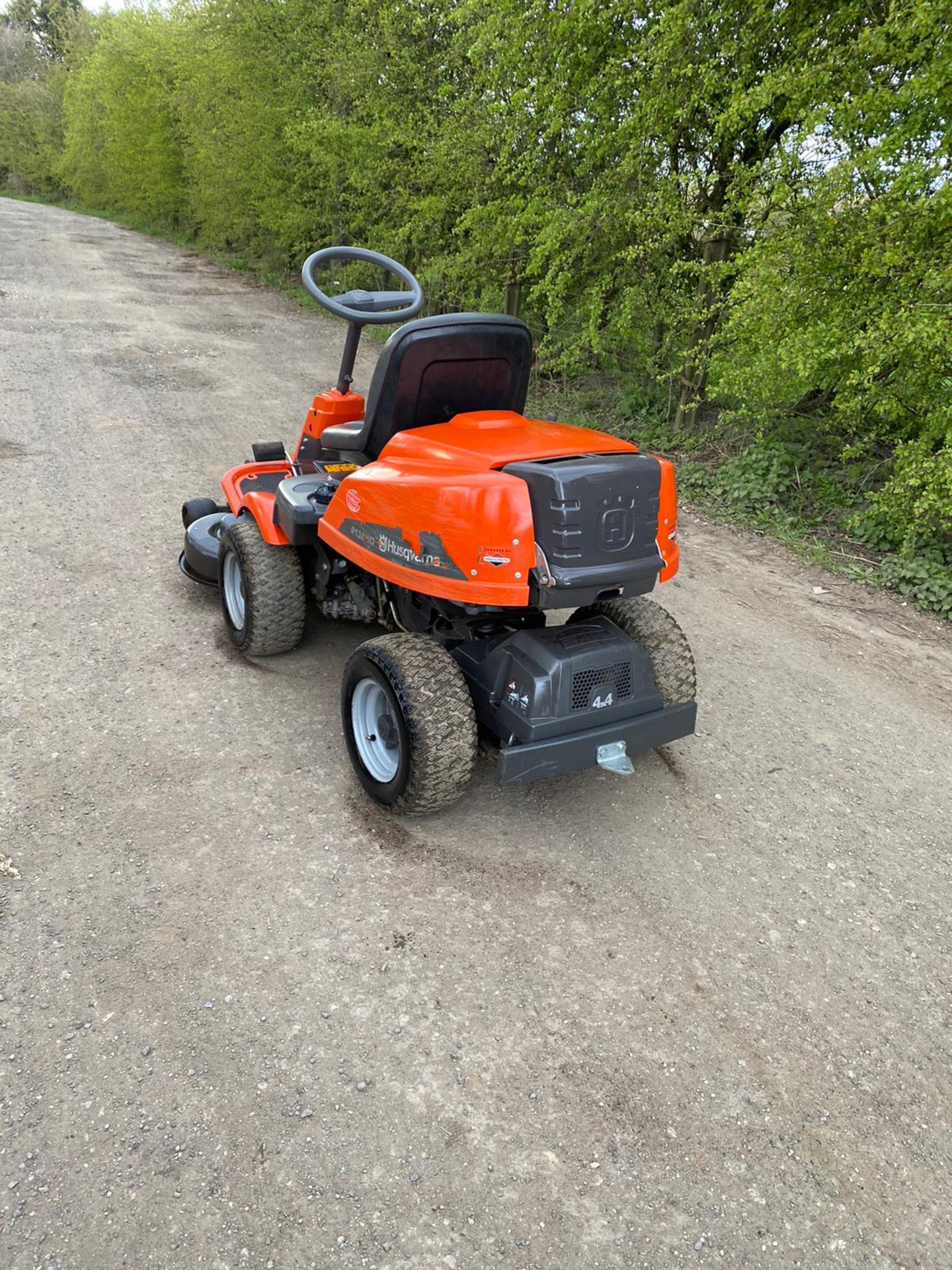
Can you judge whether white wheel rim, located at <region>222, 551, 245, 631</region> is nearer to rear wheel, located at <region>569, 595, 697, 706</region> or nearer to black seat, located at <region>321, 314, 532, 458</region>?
black seat, located at <region>321, 314, 532, 458</region>

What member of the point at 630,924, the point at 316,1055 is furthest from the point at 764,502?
the point at 316,1055

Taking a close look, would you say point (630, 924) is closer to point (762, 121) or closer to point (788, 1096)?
point (788, 1096)

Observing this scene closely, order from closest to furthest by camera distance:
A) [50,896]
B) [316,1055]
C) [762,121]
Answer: [316,1055] < [50,896] < [762,121]

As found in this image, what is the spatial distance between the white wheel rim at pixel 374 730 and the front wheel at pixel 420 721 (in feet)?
0.04

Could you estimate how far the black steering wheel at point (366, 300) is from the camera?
3633mm

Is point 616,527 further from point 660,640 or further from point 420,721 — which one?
point 420,721

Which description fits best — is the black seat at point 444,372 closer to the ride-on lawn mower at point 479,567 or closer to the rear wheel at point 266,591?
the ride-on lawn mower at point 479,567

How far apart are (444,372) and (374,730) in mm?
1388

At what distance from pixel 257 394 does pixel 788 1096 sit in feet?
26.6

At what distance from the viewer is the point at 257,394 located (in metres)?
8.77

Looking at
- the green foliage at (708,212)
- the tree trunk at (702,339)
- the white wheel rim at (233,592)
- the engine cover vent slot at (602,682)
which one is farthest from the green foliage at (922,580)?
the white wheel rim at (233,592)

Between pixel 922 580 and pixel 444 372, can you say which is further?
pixel 922 580

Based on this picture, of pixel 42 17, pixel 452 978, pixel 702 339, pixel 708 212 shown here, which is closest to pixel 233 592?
pixel 452 978

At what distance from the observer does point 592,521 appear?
2.60 m
